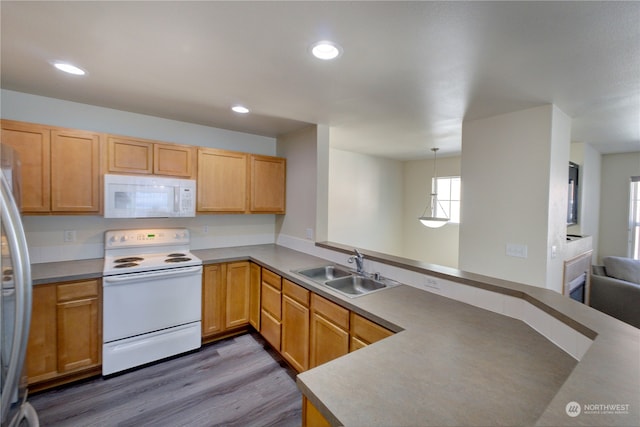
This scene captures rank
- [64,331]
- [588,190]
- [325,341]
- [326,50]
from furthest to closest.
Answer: [588,190], [64,331], [325,341], [326,50]

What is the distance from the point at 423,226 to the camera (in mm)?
6105

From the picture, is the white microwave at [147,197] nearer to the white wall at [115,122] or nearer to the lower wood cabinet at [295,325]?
the white wall at [115,122]

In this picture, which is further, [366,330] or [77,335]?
[77,335]

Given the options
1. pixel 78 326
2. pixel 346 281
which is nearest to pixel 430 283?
pixel 346 281

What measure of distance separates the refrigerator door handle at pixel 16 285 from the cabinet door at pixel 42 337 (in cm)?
119

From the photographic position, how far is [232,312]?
9.86 feet

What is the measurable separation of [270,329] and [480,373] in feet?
6.89

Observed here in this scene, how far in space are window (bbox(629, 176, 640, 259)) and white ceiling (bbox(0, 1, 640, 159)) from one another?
7.85 ft

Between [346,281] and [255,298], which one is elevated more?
[346,281]

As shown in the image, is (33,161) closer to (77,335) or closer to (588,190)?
(77,335)

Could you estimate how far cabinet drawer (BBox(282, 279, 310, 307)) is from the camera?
2248 millimetres

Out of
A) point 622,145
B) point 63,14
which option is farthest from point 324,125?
point 622,145

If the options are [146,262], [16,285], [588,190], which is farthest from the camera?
[588,190]

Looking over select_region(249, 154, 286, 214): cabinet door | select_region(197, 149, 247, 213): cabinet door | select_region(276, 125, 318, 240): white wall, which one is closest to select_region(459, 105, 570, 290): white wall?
select_region(276, 125, 318, 240): white wall
